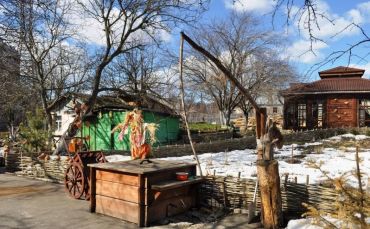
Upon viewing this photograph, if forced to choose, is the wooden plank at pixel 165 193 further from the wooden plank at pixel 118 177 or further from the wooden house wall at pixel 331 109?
the wooden house wall at pixel 331 109

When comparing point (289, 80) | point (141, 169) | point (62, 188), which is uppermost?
point (289, 80)

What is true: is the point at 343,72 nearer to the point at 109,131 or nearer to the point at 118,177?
the point at 118,177

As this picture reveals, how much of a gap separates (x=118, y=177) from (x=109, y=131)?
1712 cm

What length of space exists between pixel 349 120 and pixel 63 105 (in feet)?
74.0

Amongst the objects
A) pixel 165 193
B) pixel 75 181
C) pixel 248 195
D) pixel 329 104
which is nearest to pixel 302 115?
pixel 329 104

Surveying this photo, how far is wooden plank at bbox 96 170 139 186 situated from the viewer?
288 inches

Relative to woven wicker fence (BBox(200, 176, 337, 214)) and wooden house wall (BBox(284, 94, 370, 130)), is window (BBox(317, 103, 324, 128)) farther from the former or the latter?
woven wicker fence (BBox(200, 176, 337, 214))

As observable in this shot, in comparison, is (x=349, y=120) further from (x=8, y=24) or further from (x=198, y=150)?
(x=8, y=24)

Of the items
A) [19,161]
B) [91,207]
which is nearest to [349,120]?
[19,161]

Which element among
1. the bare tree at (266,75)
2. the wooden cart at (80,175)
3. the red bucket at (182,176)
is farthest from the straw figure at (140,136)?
the bare tree at (266,75)

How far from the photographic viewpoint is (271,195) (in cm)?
660

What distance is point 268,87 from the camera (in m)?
32.2

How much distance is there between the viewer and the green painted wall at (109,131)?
23.8 m

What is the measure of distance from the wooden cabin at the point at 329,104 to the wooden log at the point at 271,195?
25567 mm
